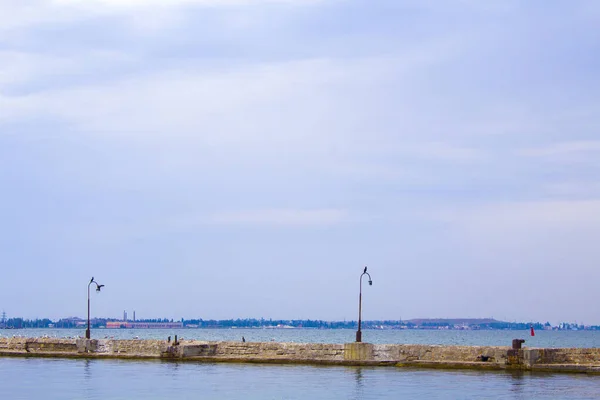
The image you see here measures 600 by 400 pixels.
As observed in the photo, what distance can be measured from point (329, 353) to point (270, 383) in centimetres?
902

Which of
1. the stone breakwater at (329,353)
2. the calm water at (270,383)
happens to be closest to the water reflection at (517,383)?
the calm water at (270,383)

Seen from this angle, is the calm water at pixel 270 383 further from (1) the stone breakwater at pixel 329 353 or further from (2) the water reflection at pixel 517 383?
(1) the stone breakwater at pixel 329 353

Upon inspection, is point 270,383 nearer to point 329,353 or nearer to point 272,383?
point 272,383

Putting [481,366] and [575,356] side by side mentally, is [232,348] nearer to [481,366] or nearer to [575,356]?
[481,366]

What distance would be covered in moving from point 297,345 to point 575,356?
12371mm

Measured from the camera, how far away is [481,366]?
1387 inches

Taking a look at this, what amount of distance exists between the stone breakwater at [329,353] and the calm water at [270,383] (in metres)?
1.42

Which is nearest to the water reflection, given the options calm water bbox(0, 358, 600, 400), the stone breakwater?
calm water bbox(0, 358, 600, 400)

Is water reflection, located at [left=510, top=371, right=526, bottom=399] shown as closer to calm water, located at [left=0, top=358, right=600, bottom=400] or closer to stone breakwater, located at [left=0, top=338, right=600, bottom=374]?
calm water, located at [left=0, top=358, right=600, bottom=400]

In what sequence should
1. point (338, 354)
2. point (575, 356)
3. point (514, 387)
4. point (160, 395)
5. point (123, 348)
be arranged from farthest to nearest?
point (123, 348) < point (338, 354) < point (575, 356) < point (514, 387) < point (160, 395)

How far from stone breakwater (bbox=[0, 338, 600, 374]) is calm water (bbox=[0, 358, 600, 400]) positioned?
1421 millimetres

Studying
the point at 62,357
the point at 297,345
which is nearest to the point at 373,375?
the point at 297,345

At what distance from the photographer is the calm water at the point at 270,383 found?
2600 cm

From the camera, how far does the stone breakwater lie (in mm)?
Result: 34562
